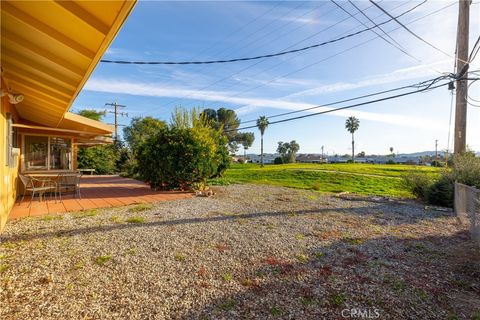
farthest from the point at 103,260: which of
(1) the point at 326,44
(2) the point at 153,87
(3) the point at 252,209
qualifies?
(2) the point at 153,87

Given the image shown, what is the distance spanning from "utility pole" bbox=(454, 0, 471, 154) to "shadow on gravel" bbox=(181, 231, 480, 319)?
6.91 meters

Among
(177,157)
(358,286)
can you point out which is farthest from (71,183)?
(358,286)

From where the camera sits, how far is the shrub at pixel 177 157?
9.87m

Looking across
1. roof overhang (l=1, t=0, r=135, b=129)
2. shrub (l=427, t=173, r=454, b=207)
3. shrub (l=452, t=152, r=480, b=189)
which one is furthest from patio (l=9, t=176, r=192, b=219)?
shrub (l=452, t=152, r=480, b=189)

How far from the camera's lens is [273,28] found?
11.7 m

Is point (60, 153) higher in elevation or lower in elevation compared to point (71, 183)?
higher

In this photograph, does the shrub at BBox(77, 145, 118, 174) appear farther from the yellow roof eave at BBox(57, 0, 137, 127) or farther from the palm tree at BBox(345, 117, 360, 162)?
the palm tree at BBox(345, 117, 360, 162)

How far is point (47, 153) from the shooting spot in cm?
977

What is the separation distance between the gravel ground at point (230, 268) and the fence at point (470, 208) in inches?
12.3

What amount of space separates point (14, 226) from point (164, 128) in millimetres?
6408

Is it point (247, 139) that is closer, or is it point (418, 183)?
point (418, 183)

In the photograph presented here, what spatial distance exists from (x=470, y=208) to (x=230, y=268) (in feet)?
19.3

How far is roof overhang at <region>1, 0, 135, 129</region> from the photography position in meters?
2.38

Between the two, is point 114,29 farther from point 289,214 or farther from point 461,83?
point 461,83
